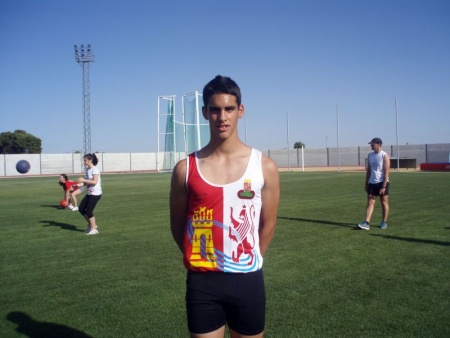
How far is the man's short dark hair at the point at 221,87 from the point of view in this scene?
250 centimetres

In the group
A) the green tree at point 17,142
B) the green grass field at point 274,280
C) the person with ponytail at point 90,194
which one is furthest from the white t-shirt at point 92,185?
the green tree at point 17,142

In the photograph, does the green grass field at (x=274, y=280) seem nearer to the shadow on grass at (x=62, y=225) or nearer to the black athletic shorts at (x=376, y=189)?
the shadow on grass at (x=62, y=225)

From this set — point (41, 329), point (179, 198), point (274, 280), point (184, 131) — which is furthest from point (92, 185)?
point (184, 131)

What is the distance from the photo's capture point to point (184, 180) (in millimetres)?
2520

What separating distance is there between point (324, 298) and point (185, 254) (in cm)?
321

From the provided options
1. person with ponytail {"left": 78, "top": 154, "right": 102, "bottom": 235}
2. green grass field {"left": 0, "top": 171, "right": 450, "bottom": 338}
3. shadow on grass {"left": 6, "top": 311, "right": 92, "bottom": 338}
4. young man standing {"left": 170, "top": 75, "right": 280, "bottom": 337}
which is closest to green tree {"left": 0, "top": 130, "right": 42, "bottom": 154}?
person with ponytail {"left": 78, "top": 154, "right": 102, "bottom": 235}

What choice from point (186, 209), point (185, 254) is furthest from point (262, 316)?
point (186, 209)

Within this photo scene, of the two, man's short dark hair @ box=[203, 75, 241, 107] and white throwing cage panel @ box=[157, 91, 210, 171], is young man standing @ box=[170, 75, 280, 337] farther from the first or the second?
white throwing cage panel @ box=[157, 91, 210, 171]

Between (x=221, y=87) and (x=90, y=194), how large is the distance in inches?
345

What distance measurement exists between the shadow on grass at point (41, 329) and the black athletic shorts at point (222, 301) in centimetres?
240

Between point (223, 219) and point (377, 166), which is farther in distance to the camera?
point (377, 166)

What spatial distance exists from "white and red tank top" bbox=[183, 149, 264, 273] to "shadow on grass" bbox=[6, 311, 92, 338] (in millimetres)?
2545

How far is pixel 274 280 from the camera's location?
5969 millimetres

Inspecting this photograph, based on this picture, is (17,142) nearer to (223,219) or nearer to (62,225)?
(62,225)
